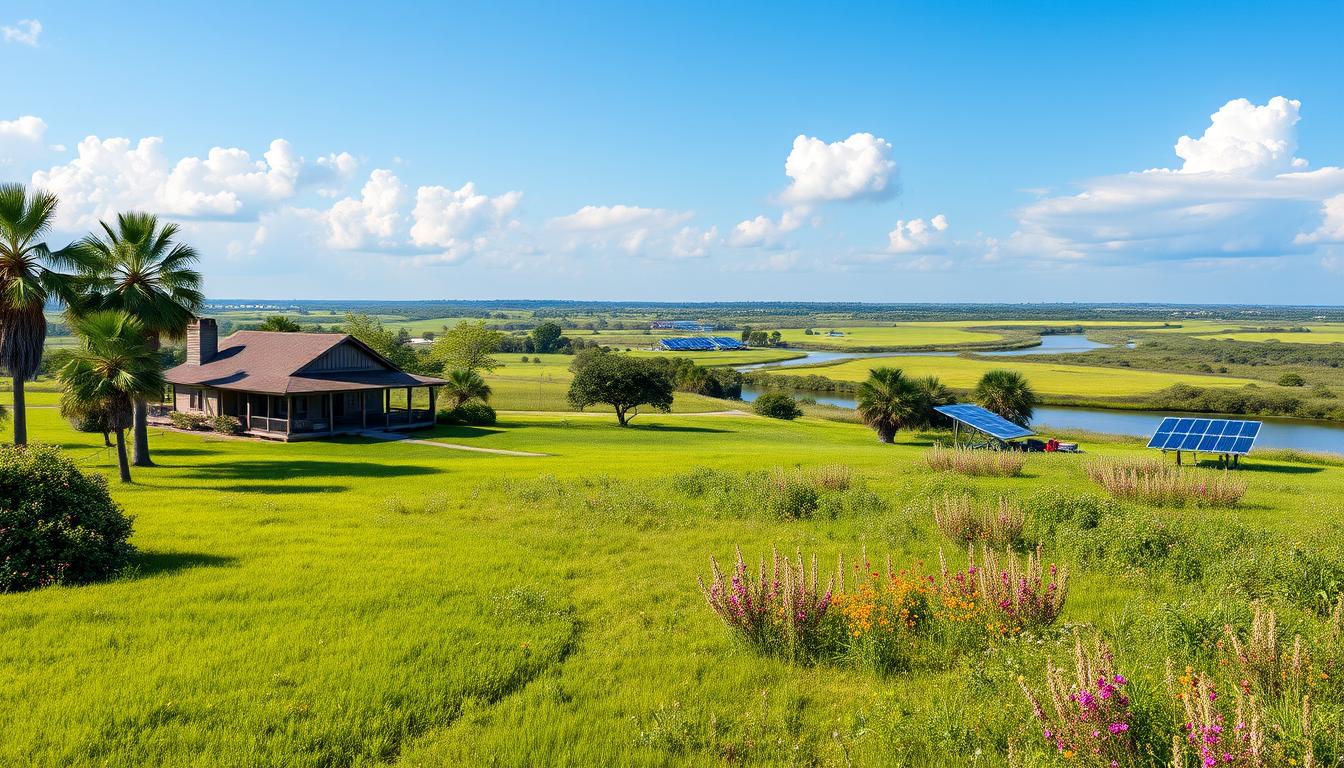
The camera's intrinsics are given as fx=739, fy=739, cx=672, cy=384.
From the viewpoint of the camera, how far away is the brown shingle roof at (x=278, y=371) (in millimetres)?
37219

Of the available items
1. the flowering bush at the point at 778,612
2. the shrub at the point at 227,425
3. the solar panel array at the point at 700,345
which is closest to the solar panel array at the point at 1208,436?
the flowering bush at the point at 778,612

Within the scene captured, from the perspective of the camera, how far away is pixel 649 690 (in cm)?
739

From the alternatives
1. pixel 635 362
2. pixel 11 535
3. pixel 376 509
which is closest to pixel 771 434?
pixel 635 362

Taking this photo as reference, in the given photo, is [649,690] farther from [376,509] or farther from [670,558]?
[376,509]

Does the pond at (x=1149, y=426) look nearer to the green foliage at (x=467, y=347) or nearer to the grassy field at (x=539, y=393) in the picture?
the grassy field at (x=539, y=393)

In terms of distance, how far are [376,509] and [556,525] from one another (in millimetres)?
4774

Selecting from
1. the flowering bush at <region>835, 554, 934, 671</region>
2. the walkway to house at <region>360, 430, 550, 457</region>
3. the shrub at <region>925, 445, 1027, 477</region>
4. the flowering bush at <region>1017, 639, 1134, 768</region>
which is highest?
the flowering bush at <region>1017, 639, 1134, 768</region>

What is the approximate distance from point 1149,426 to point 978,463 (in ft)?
175

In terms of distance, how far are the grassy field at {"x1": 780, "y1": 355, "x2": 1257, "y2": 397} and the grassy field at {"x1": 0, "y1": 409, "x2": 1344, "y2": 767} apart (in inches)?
2670

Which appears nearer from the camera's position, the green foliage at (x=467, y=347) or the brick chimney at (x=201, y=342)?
the brick chimney at (x=201, y=342)

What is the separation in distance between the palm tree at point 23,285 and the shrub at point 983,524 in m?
25.7

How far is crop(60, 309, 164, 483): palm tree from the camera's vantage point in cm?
2205

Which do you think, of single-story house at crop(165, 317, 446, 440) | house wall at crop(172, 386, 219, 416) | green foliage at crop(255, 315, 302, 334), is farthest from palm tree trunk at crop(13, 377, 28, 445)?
green foliage at crop(255, 315, 302, 334)

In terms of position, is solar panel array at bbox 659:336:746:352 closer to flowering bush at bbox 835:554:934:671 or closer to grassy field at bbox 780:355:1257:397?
grassy field at bbox 780:355:1257:397
